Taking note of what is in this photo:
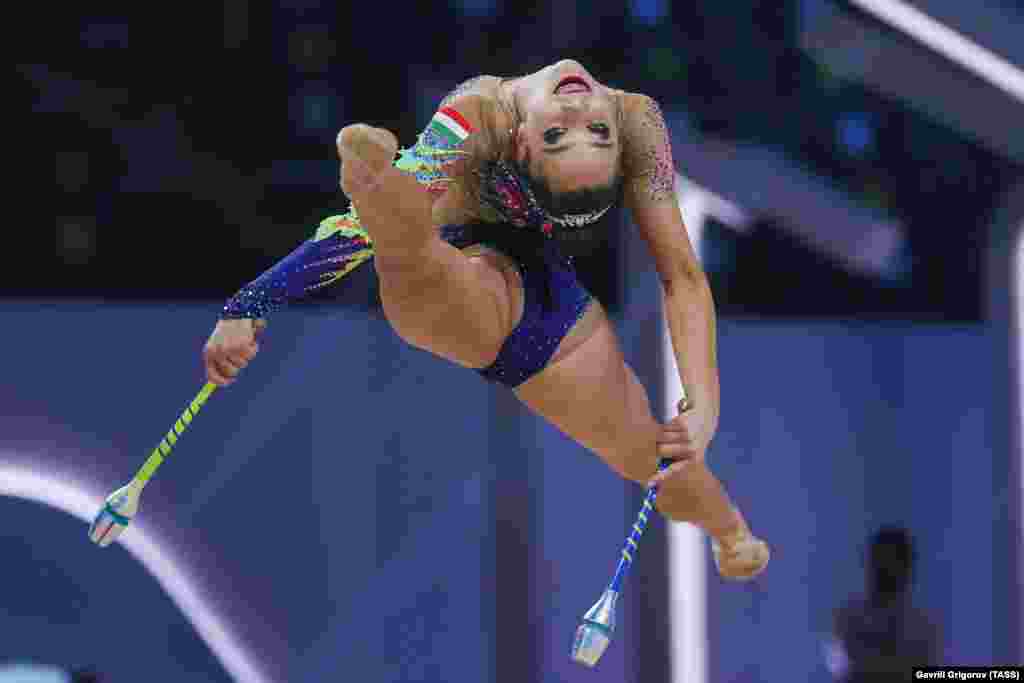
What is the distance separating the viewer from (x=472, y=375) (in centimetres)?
321

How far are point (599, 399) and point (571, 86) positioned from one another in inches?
19.8

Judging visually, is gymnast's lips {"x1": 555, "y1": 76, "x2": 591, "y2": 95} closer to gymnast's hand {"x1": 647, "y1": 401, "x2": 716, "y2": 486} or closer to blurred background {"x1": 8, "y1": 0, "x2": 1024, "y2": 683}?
gymnast's hand {"x1": 647, "y1": 401, "x2": 716, "y2": 486}

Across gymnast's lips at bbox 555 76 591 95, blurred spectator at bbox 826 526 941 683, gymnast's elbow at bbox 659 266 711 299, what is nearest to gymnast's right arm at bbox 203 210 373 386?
gymnast's lips at bbox 555 76 591 95

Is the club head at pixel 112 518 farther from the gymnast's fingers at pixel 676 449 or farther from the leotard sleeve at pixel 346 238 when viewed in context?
the gymnast's fingers at pixel 676 449

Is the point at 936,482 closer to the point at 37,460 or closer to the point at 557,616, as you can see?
the point at 557,616

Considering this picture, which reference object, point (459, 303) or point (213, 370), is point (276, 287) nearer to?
point (213, 370)

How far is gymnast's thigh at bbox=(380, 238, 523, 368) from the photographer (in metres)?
1.80

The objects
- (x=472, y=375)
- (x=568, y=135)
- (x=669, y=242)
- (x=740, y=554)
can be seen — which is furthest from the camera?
(x=472, y=375)

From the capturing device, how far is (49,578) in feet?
9.32

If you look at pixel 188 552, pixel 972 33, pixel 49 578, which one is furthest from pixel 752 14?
pixel 49 578

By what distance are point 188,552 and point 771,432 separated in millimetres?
1576

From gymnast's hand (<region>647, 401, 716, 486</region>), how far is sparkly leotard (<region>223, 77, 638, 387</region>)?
25cm

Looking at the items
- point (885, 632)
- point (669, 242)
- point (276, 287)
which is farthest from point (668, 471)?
point (885, 632)

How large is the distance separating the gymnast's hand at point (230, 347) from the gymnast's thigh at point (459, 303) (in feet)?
0.67
